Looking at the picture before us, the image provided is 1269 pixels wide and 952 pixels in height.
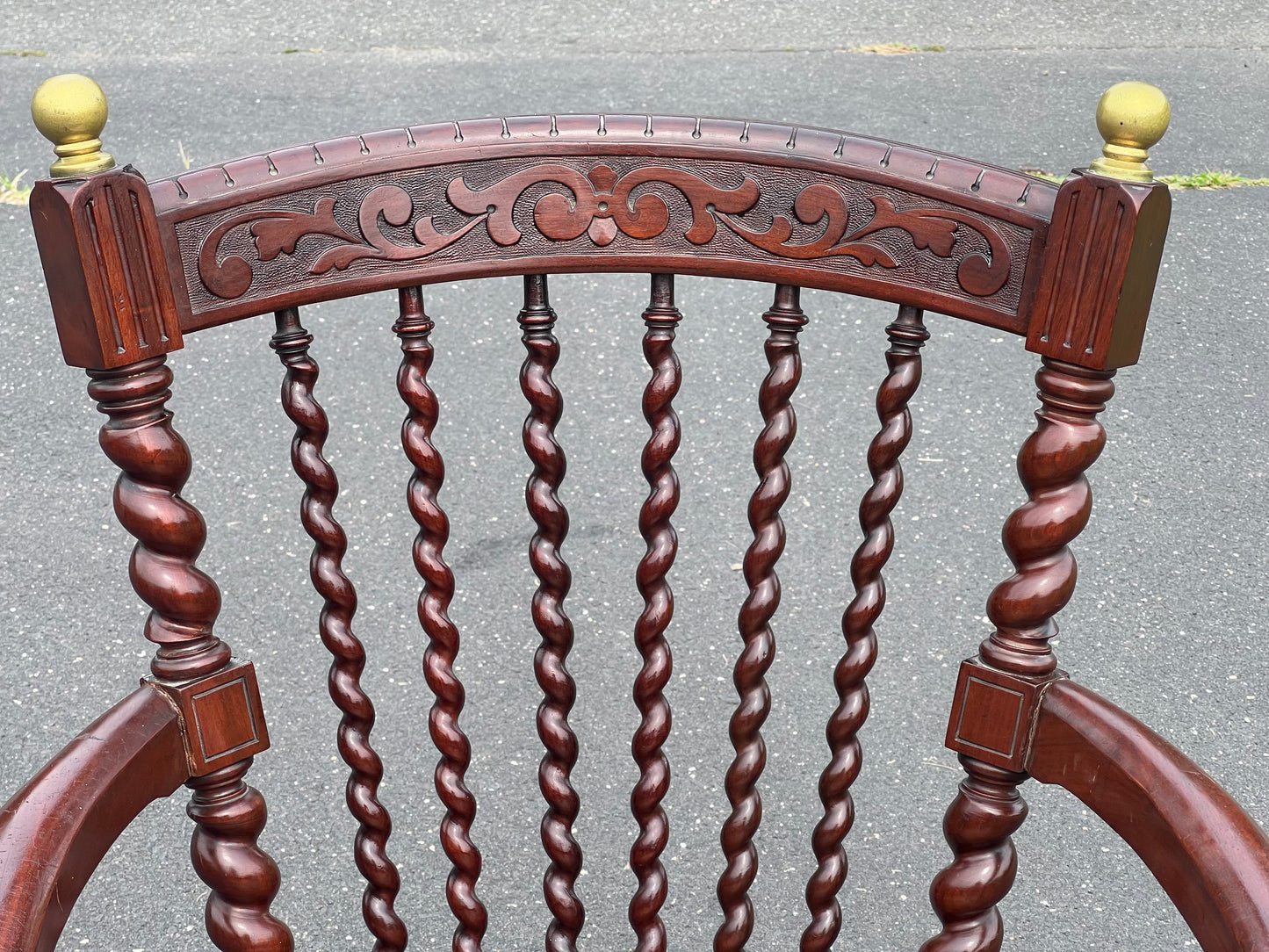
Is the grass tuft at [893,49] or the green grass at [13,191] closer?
the green grass at [13,191]

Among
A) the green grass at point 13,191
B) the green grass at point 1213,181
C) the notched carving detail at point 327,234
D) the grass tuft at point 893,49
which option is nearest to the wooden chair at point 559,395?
the notched carving detail at point 327,234

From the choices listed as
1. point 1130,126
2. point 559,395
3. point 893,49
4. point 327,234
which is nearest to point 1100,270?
point 1130,126

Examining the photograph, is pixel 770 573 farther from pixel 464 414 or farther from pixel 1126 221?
pixel 464 414

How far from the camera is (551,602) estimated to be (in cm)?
76

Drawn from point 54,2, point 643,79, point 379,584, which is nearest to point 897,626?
point 379,584

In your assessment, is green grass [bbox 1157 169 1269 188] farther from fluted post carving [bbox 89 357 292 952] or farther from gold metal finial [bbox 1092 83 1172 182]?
fluted post carving [bbox 89 357 292 952]

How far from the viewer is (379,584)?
5.89 feet

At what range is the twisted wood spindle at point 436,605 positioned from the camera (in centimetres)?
72

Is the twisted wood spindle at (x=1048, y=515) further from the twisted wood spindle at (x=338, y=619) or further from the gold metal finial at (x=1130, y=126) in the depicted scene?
the twisted wood spindle at (x=338, y=619)

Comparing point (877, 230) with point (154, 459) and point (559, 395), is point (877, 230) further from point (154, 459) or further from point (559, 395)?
point (154, 459)

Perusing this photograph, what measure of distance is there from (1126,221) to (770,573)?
29 centimetres

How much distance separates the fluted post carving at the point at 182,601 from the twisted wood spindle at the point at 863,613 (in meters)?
0.35

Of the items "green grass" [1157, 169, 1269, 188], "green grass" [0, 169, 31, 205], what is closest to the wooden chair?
"green grass" [0, 169, 31, 205]

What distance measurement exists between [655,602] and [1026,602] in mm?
221
